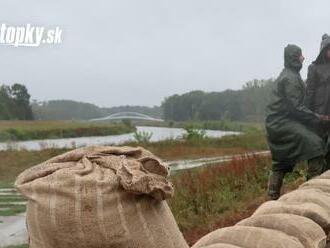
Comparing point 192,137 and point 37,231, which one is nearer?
Result: point 37,231

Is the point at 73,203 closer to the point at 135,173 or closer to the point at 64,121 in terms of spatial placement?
the point at 135,173

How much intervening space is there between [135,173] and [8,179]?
44.6 feet

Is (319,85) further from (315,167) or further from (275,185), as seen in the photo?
(275,185)

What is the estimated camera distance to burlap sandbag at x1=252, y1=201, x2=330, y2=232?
3.09 meters

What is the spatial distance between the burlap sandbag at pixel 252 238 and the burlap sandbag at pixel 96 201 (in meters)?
0.40

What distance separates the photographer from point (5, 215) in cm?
891

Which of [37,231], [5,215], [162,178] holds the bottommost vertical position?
[5,215]

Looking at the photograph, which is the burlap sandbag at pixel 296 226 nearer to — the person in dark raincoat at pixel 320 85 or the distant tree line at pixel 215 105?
the person in dark raincoat at pixel 320 85

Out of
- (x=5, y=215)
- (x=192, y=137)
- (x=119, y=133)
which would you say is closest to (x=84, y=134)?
(x=119, y=133)

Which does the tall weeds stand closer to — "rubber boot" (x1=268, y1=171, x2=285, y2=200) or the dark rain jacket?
"rubber boot" (x1=268, y1=171, x2=285, y2=200)

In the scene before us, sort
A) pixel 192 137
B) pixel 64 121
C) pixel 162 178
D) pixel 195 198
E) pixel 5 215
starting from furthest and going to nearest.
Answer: pixel 64 121 < pixel 192 137 < pixel 5 215 < pixel 195 198 < pixel 162 178

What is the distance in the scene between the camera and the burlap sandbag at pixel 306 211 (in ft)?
10.1

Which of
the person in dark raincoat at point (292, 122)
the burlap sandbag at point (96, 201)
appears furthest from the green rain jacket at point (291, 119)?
the burlap sandbag at point (96, 201)

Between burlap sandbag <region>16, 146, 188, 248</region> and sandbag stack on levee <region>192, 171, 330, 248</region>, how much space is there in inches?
16.5
